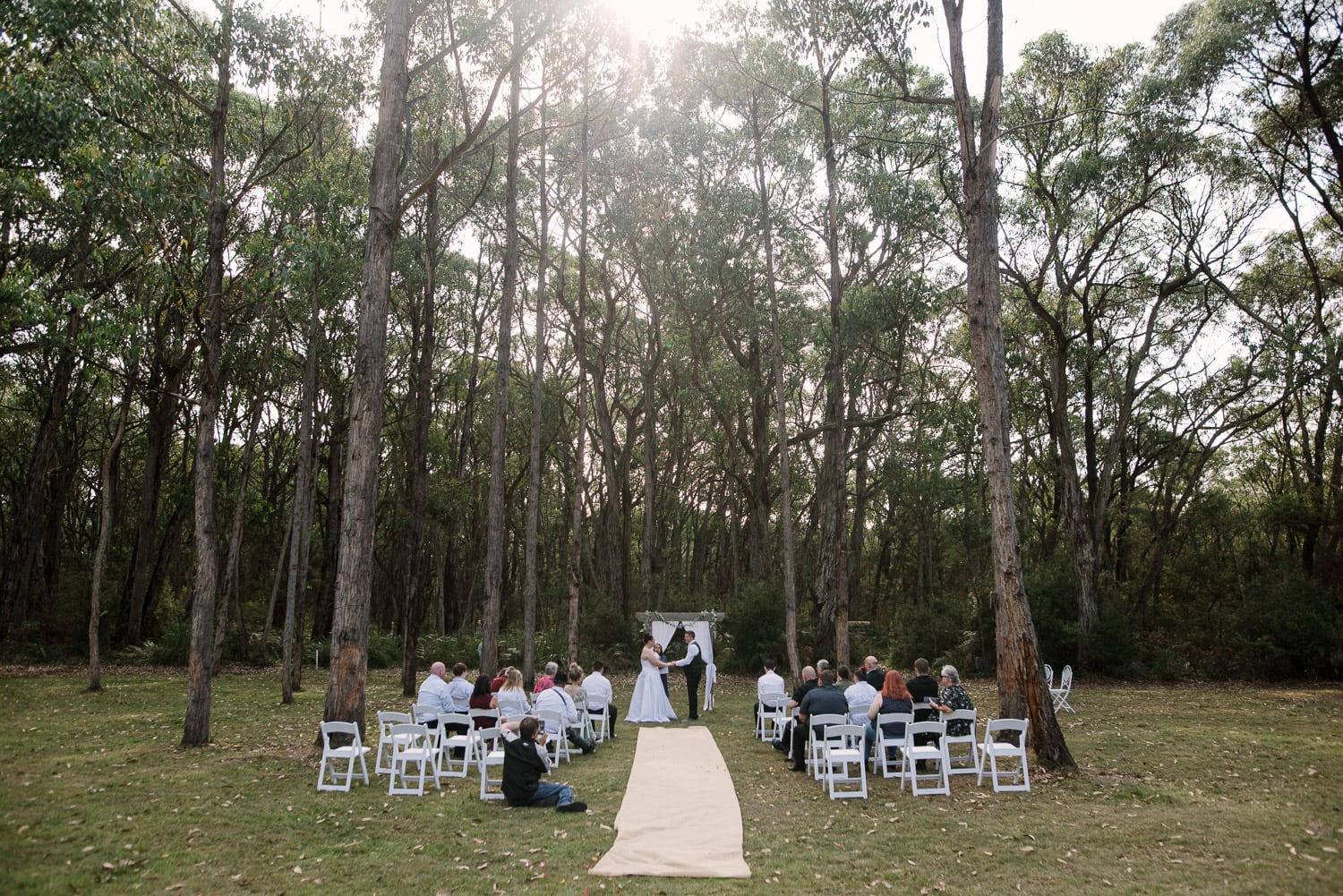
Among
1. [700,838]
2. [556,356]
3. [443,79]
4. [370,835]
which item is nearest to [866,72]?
[443,79]

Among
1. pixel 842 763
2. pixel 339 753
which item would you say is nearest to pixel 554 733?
pixel 339 753

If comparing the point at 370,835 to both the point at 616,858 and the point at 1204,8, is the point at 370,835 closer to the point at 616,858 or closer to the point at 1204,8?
the point at 616,858

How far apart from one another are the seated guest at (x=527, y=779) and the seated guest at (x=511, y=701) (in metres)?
1.80

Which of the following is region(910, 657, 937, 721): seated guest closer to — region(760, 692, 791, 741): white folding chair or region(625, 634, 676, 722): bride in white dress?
region(760, 692, 791, 741): white folding chair

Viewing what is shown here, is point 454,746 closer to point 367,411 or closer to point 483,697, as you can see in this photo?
point 483,697

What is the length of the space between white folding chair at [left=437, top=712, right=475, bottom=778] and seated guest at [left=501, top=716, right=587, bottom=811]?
1.12m

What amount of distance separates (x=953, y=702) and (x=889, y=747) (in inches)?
33.8

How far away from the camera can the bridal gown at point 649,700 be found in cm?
1397

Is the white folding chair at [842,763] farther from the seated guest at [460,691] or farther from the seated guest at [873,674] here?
the seated guest at [460,691]

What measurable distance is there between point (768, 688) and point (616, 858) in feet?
21.8

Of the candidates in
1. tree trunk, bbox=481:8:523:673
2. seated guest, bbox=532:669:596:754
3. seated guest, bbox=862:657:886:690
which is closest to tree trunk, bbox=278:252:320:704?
tree trunk, bbox=481:8:523:673

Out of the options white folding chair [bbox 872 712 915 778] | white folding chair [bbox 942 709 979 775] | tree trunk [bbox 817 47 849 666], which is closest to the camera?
white folding chair [bbox 942 709 979 775]

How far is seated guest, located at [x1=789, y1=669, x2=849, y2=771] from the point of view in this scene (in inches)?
370

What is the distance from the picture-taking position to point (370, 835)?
6.35 metres
